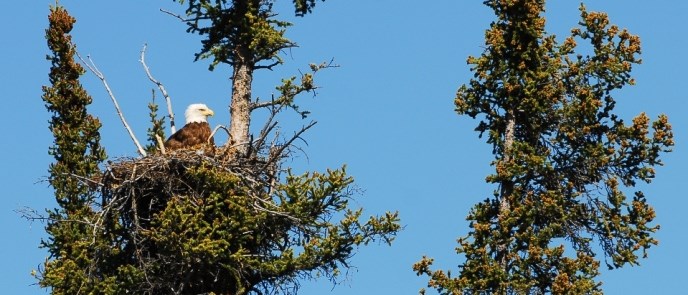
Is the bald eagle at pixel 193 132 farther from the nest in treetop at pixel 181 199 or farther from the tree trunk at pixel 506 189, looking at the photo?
the tree trunk at pixel 506 189

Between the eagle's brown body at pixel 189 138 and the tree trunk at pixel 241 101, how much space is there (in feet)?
1.78

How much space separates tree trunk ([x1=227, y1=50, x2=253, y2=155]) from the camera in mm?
27953

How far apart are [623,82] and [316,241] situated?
547 centimetres

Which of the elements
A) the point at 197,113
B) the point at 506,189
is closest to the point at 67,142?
the point at 197,113

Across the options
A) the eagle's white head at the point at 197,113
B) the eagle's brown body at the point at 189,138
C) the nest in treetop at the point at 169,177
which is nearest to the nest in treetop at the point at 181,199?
the nest in treetop at the point at 169,177

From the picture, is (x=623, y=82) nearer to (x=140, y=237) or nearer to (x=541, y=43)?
(x=541, y=43)

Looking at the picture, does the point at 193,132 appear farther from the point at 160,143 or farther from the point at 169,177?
the point at 169,177

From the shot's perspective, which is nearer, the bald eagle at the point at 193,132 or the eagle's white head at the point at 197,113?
the bald eagle at the point at 193,132

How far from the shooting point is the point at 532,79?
29469mm

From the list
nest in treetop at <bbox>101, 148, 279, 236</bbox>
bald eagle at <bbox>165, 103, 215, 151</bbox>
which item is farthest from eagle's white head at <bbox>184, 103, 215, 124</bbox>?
nest in treetop at <bbox>101, 148, 279, 236</bbox>

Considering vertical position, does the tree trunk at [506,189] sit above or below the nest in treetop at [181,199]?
above

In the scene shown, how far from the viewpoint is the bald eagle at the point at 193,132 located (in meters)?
28.7

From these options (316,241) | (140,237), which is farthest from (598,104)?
(140,237)

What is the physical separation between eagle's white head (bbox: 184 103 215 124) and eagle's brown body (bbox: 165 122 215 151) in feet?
2.13
